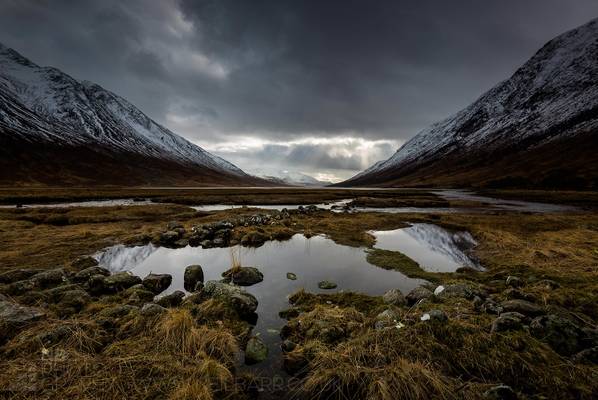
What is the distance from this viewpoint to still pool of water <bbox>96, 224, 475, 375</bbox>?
35.9 ft

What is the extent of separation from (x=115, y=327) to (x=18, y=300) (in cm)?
472

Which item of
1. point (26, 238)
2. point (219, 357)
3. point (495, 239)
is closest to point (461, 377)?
point (219, 357)

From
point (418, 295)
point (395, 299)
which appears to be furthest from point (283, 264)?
point (418, 295)

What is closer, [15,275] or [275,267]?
[15,275]

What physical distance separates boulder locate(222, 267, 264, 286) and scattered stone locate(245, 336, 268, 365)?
5.62m

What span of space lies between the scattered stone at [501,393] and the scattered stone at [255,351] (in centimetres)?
500

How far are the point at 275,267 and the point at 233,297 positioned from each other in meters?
6.16

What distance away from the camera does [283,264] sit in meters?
16.5

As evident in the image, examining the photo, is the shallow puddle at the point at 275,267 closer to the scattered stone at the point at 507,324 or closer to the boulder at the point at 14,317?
the scattered stone at the point at 507,324

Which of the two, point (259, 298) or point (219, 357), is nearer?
point (219, 357)

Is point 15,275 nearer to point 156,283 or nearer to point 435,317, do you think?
point 156,283

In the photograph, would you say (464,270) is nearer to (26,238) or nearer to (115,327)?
(115,327)

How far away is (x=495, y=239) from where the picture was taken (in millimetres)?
21875

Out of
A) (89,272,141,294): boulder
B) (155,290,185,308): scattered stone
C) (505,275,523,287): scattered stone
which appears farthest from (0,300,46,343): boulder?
(505,275,523,287): scattered stone
